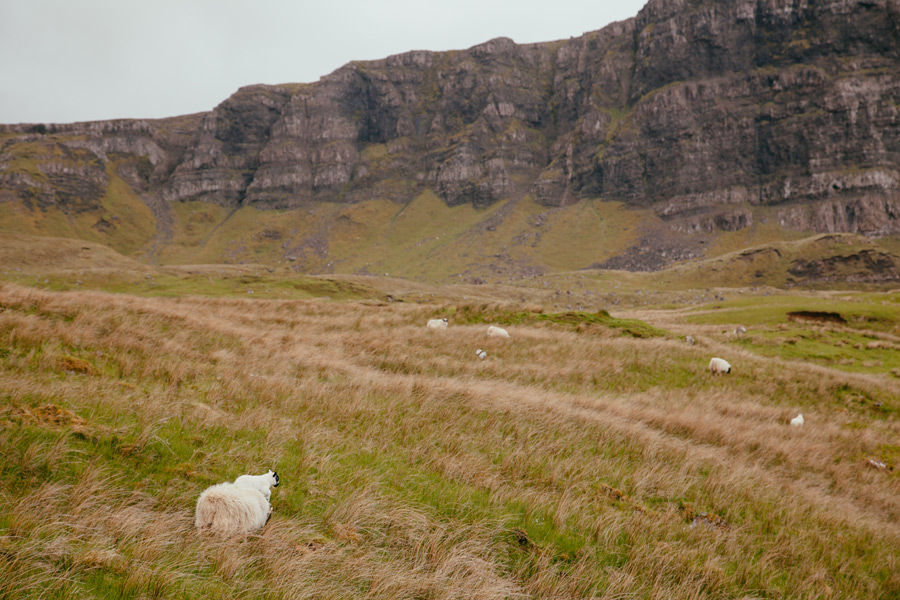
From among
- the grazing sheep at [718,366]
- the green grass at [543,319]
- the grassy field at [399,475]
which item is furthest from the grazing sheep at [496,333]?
the grazing sheep at [718,366]

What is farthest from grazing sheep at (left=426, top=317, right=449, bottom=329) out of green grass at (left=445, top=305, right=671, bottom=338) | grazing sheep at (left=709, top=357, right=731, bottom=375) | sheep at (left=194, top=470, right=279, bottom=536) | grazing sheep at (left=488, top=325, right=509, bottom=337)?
sheep at (left=194, top=470, right=279, bottom=536)

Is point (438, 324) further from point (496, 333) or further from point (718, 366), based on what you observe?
→ point (718, 366)

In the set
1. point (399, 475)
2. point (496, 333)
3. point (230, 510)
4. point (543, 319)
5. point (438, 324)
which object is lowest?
point (543, 319)

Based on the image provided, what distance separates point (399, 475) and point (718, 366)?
15213 millimetres

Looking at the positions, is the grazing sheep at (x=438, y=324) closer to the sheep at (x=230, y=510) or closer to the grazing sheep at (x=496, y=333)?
the grazing sheep at (x=496, y=333)

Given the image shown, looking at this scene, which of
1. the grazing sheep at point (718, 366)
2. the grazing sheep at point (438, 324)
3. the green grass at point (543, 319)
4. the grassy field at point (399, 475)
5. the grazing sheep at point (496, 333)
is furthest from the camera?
the green grass at point (543, 319)

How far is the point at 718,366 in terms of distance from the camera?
15.9 meters

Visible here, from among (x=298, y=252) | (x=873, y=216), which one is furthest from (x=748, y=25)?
(x=298, y=252)

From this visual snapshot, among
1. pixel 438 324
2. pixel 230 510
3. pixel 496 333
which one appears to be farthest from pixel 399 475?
pixel 438 324

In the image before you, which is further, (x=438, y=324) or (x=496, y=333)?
(x=438, y=324)

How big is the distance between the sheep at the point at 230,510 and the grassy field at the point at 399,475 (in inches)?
5.7

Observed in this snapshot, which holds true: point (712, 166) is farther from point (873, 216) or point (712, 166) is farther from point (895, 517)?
point (895, 517)

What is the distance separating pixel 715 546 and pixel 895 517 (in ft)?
18.9

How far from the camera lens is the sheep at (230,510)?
3.75m
